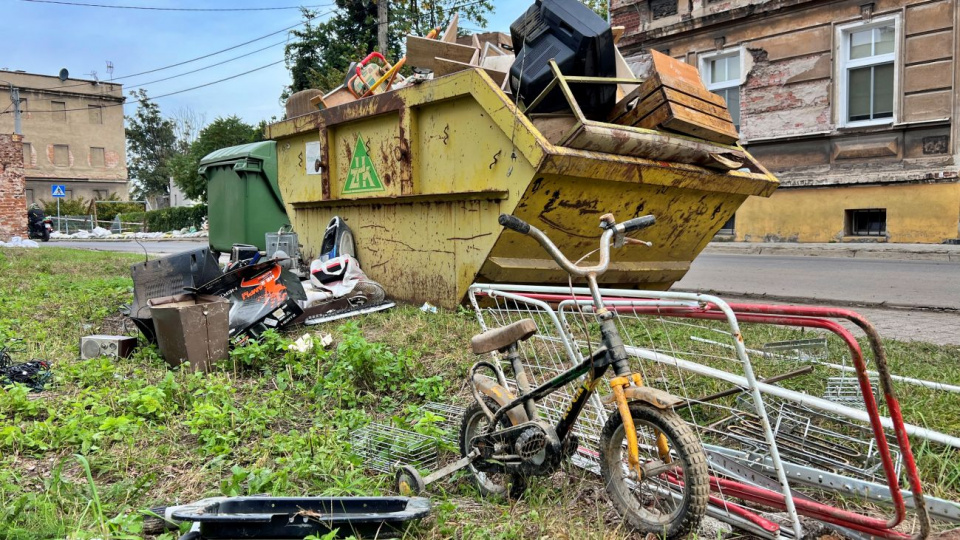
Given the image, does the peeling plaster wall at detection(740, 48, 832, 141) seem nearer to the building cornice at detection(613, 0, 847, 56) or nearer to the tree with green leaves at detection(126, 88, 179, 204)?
the building cornice at detection(613, 0, 847, 56)

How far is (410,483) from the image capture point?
235cm

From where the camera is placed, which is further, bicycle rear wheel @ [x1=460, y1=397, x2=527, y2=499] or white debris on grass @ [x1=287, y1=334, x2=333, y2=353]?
white debris on grass @ [x1=287, y1=334, x2=333, y2=353]

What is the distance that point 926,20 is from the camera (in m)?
12.4

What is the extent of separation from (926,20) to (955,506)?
530 inches

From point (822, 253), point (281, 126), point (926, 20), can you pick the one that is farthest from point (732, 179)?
point (926, 20)

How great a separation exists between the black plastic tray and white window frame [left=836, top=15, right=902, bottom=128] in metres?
13.8

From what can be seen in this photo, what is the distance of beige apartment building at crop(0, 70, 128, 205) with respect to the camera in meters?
48.0

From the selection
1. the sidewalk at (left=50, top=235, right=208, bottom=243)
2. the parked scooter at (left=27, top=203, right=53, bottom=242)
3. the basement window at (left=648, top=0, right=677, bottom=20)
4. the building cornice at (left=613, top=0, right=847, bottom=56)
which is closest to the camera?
the building cornice at (left=613, top=0, right=847, bottom=56)

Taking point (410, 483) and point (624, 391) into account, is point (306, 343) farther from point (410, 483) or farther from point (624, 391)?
point (624, 391)

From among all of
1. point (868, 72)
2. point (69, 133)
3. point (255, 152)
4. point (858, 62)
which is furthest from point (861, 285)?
point (69, 133)

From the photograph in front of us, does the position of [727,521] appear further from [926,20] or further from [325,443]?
[926,20]

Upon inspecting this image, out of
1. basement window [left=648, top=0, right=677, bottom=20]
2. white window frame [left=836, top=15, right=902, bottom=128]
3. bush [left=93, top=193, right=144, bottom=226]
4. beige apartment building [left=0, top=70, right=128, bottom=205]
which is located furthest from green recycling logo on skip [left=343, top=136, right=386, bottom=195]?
beige apartment building [left=0, top=70, right=128, bottom=205]

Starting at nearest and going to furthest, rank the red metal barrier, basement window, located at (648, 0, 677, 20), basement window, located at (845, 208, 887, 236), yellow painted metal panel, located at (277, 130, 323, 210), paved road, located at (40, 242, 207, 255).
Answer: the red metal barrier
yellow painted metal panel, located at (277, 130, 323, 210)
basement window, located at (845, 208, 887, 236)
basement window, located at (648, 0, 677, 20)
paved road, located at (40, 242, 207, 255)

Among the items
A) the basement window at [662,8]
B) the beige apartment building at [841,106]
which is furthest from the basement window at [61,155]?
the beige apartment building at [841,106]
